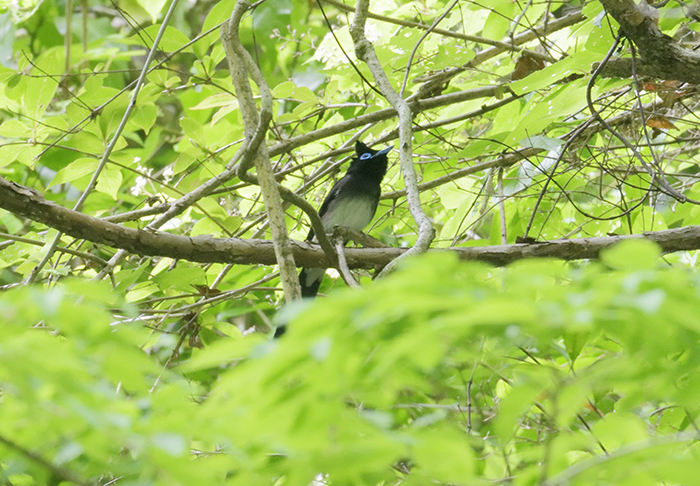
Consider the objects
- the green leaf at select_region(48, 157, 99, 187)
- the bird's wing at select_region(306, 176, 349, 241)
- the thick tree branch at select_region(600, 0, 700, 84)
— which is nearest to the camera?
the thick tree branch at select_region(600, 0, 700, 84)

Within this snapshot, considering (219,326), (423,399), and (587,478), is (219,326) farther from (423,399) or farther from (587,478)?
(587,478)

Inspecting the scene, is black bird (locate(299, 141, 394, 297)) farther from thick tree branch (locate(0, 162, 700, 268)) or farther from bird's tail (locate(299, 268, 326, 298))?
thick tree branch (locate(0, 162, 700, 268))

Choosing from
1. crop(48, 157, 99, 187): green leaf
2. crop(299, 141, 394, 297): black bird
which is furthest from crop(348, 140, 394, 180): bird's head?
crop(48, 157, 99, 187): green leaf

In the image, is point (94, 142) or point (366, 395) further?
point (94, 142)

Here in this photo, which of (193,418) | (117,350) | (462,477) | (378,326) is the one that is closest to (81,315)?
(117,350)

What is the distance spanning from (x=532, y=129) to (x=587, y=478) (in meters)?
1.56

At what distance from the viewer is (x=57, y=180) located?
246cm

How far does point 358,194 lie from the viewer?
12.2 feet

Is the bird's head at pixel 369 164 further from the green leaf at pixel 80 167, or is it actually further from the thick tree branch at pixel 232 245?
the green leaf at pixel 80 167

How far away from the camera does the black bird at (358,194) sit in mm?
3619

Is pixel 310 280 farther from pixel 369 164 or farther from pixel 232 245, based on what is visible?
pixel 232 245

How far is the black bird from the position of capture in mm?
3619

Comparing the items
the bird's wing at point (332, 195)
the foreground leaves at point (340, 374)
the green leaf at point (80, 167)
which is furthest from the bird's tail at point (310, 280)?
the foreground leaves at point (340, 374)

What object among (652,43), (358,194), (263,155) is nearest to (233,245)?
(263,155)
